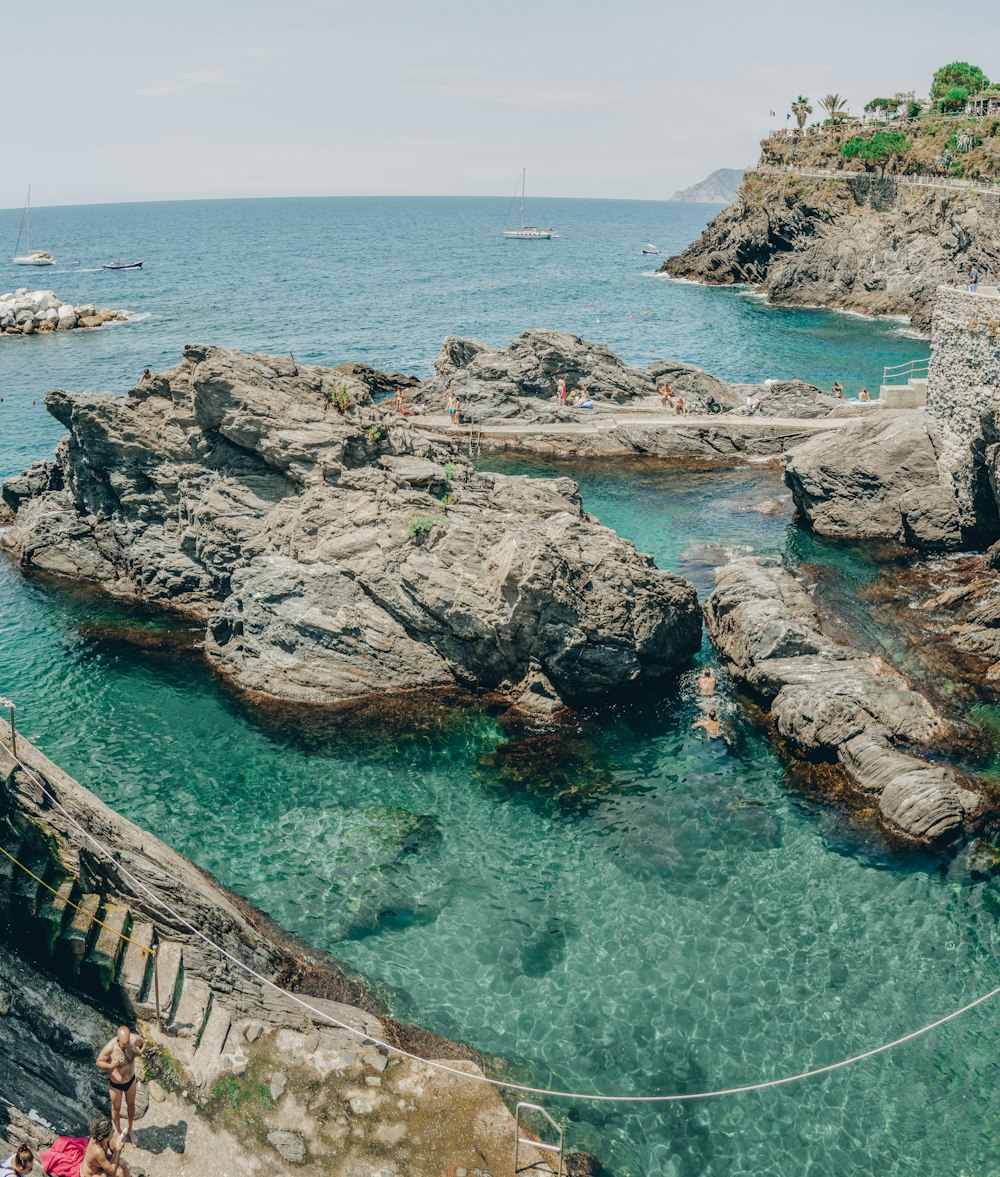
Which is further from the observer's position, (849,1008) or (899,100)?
(899,100)

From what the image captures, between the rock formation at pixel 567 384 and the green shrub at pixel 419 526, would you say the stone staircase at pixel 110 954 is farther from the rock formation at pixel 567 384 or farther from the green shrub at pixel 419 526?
the rock formation at pixel 567 384

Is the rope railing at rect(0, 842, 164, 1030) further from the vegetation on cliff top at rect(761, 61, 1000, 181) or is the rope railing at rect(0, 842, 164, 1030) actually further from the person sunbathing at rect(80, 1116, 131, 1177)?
the vegetation on cliff top at rect(761, 61, 1000, 181)

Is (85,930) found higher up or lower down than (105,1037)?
higher up

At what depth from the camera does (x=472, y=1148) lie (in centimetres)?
1273

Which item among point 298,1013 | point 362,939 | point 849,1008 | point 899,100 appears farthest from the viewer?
point 899,100

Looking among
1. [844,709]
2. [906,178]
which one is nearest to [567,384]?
[844,709]

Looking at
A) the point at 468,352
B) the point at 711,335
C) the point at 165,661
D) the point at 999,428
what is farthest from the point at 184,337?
the point at 999,428

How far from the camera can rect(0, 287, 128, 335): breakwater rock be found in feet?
292

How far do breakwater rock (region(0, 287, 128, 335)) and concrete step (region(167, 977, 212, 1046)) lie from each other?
91482mm

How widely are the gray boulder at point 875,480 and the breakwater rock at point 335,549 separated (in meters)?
10.9

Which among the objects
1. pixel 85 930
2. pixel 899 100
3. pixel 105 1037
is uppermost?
pixel 899 100

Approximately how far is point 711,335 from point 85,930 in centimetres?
7954

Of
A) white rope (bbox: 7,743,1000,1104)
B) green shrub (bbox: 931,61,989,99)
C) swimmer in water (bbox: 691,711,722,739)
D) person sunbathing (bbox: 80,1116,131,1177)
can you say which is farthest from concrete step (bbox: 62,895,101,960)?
green shrub (bbox: 931,61,989,99)

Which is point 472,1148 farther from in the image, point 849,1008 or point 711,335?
point 711,335
